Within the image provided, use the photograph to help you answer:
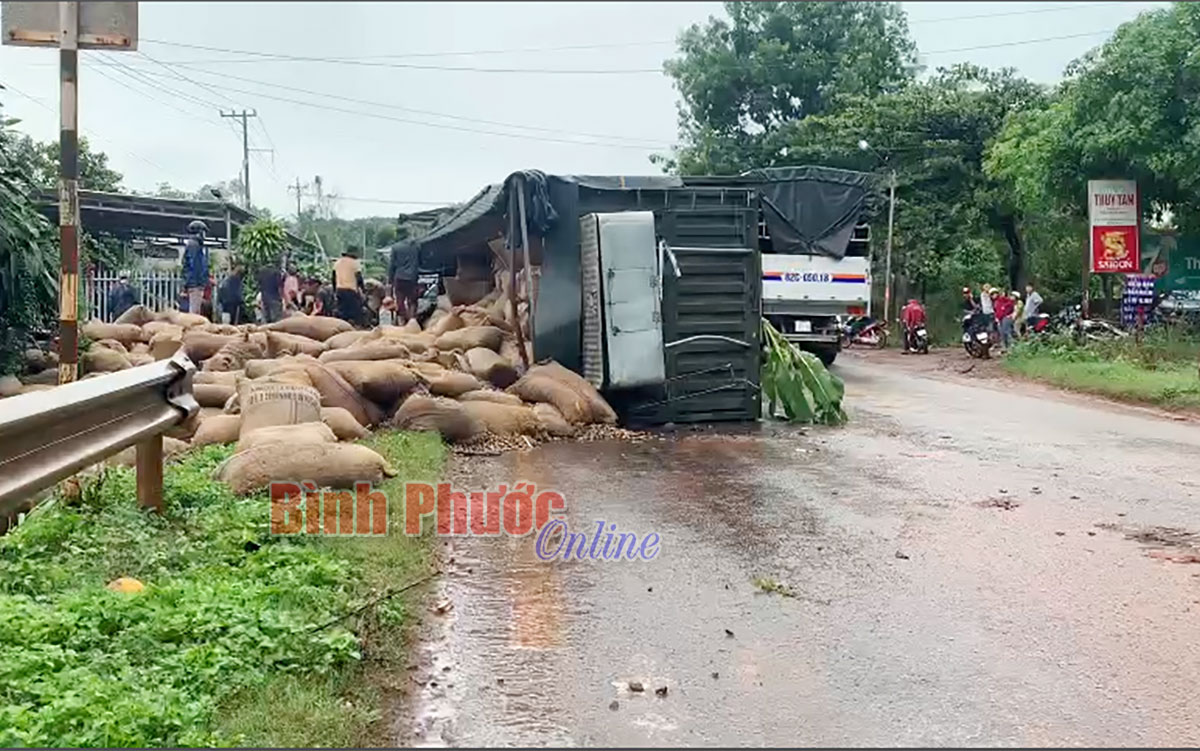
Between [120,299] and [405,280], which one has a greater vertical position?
[405,280]

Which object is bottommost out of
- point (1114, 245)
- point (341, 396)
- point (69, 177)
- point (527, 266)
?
point (341, 396)

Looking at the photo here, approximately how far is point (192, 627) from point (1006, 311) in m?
21.0

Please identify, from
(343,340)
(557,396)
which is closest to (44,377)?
(343,340)

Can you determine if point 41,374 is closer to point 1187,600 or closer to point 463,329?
point 463,329

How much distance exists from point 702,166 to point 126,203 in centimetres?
1655

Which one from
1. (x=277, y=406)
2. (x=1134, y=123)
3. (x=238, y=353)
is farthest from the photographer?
(x=1134, y=123)

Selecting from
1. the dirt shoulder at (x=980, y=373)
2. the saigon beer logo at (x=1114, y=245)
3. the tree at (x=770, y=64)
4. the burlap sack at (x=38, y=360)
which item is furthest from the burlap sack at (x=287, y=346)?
the tree at (x=770, y=64)

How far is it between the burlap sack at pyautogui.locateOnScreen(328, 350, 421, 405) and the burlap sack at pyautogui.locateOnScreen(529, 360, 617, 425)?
1403mm

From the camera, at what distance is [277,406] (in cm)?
749

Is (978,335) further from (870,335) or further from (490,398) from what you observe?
(490,398)

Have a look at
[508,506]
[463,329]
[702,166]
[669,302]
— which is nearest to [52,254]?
[463,329]

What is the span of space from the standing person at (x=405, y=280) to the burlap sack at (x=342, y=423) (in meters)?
11.9

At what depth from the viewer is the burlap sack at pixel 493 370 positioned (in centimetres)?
1128

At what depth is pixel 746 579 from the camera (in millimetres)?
5238
